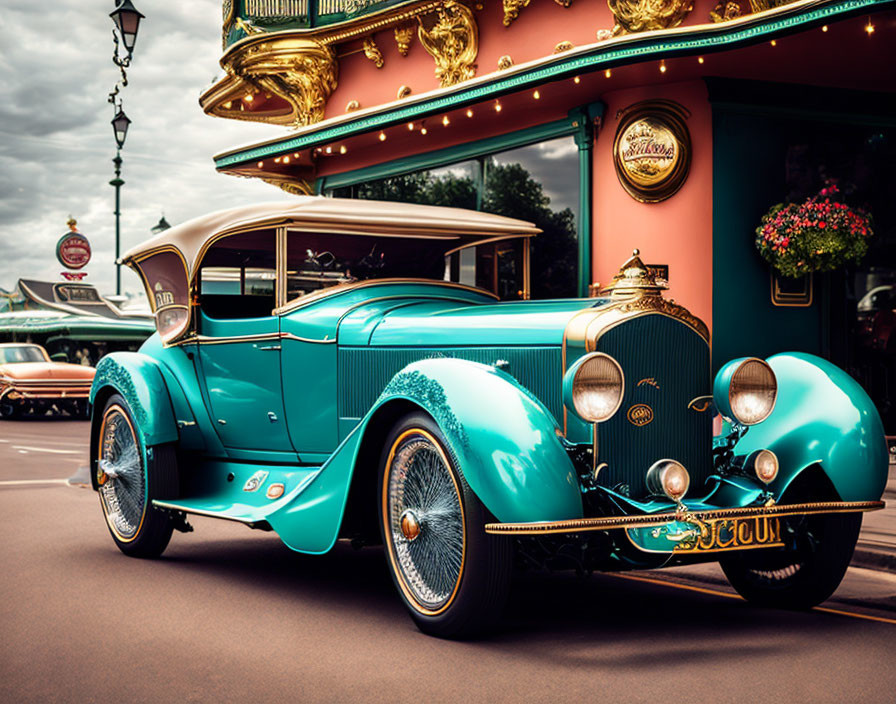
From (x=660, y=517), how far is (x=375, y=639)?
1.25 meters

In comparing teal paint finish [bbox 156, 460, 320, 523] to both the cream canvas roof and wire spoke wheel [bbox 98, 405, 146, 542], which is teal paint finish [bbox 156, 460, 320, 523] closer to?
→ wire spoke wheel [bbox 98, 405, 146, 542]

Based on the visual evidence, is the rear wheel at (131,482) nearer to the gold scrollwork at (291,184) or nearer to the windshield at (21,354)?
the gold scrollwork at (291,184)

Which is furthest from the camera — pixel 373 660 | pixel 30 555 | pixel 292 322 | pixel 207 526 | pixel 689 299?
pixel 689 299

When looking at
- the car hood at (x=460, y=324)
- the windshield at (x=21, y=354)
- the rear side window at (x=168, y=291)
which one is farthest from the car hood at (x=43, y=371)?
the car hood at (x=460, y=324)

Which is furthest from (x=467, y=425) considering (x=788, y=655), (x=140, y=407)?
(x=140, y=407)

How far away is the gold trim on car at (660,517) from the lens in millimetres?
3758

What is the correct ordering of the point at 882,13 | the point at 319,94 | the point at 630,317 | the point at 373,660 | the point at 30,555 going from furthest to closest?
the point at 319,94
the point at 882,13
the point at 30,555
the point at 630,317
the point at 373,660

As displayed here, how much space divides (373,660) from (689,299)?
24.1 feet

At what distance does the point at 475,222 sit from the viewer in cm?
627

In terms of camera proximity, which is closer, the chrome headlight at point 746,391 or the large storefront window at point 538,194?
the chrome headlight at point 746,391

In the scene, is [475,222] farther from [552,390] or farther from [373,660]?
[373,660]

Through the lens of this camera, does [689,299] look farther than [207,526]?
Yes

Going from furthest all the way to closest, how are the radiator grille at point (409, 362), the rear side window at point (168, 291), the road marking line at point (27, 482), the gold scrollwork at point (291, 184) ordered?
the gold scrollwork at point (291, 184) < the road marking line at point (27, 482) < the rear side window at point (168, 291) < the radiator grille at point (409, 362)

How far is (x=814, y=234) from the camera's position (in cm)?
983
